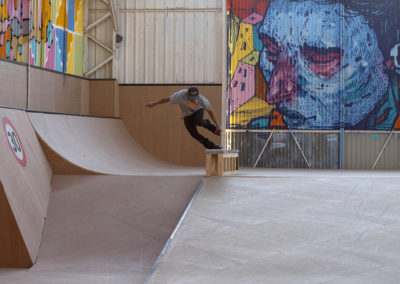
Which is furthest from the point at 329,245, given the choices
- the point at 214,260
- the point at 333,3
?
the point at 333,3

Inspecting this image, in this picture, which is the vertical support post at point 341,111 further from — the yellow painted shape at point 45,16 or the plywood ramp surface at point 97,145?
the yellow painted shape at point 45,16

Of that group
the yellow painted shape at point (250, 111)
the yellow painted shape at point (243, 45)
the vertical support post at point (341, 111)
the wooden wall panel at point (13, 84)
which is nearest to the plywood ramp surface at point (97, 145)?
the wooden wall panel at point (13, 84)

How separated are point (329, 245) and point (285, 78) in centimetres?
890

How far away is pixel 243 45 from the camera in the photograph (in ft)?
48.4

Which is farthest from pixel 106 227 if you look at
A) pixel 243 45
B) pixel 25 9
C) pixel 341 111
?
pixel 341 111

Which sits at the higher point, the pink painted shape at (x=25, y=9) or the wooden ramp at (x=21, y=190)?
the pink painted shape at (x=25, y=9)

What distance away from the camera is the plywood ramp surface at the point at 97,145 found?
9734 millimetres

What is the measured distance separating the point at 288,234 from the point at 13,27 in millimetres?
7000

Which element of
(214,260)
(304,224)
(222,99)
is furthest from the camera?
(222,99)

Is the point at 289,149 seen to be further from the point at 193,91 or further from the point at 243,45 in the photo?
the point at 193,91

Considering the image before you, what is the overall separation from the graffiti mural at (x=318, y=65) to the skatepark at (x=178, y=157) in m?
0.05

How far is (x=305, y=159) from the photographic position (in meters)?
14.5

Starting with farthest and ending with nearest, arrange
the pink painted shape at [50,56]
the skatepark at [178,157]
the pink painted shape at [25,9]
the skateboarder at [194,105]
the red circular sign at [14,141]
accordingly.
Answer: the pink painted shape at [50,56] → the pink painted shape at [25,9] → the skateboarder at [194,105] → the red circular sign at [14,141] → the skatepark at [178,157]

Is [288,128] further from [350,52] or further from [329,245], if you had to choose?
[329,245]
